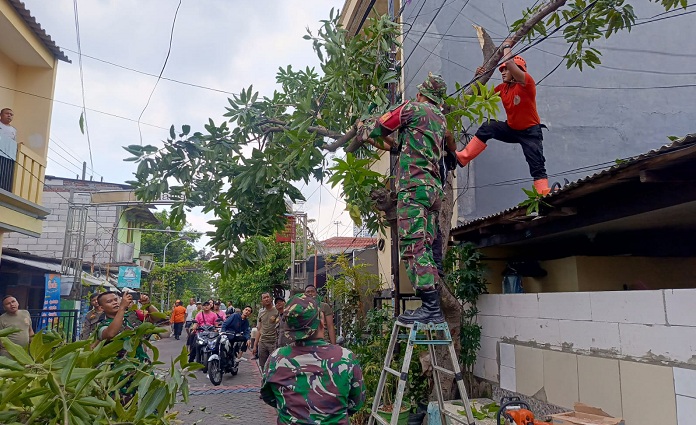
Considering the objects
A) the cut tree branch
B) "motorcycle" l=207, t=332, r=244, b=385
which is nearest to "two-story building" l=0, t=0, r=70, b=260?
"motorcycle" l=207, t=332, r=244, b=385

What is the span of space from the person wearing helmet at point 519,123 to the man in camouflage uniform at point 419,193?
4.82 ft

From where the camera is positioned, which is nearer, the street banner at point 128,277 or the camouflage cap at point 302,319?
the camouflage cap at point 302,319

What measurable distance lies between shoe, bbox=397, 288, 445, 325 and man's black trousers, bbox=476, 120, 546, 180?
2227 millimetres

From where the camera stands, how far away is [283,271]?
21.3 meters

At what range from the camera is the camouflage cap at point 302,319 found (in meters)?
2.87

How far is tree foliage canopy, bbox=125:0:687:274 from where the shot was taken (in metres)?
5.27

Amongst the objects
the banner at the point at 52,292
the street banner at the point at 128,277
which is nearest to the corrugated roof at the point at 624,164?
the banner at the point at 52,292

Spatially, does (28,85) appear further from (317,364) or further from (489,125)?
(317,364)

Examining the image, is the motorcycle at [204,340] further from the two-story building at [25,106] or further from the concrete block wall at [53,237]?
the concrete block wall at [53,237]

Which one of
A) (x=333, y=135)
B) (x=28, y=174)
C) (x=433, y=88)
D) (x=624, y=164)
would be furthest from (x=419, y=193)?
(x=28, y=174)

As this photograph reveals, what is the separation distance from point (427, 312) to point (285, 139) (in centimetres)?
288

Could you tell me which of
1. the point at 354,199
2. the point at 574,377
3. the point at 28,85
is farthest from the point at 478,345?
the point at 28,85

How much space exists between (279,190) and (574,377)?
136 inches

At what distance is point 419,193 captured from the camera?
372cm
